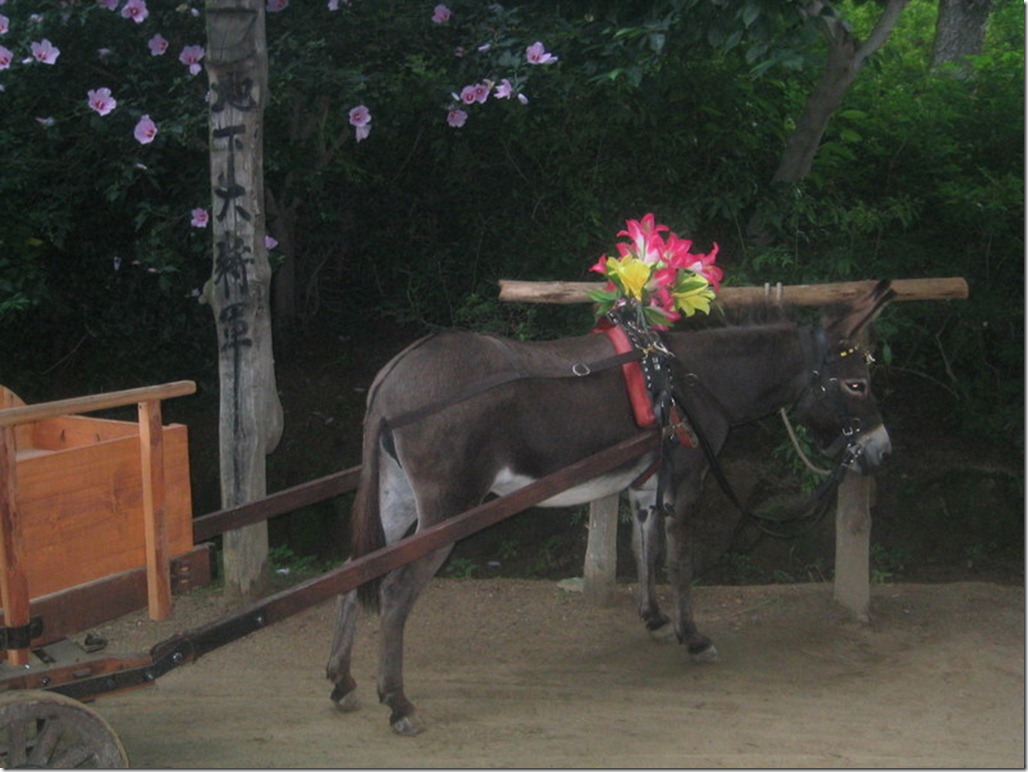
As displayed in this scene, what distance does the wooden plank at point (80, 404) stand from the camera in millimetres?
3410

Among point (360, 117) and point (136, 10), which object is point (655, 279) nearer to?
point (360, 117)

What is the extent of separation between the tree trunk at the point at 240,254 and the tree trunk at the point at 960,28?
6.80m

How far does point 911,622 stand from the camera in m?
5.81

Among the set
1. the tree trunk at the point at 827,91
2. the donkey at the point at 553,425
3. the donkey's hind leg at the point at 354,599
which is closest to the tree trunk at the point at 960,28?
the tree trunk at the point at 827,91

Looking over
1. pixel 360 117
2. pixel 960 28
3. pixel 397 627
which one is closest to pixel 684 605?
pixel 397 627

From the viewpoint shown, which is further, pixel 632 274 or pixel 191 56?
pixel 191 56

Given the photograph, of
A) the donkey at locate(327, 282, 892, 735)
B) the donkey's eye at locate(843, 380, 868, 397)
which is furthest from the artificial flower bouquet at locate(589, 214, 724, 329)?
the donkey's eye at locate(843, 380, 868, 397)

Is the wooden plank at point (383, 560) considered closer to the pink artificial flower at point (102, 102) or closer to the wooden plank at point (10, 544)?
the wooden plank at point (10, 544)

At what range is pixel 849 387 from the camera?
5.12 m

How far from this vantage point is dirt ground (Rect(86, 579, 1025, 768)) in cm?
428

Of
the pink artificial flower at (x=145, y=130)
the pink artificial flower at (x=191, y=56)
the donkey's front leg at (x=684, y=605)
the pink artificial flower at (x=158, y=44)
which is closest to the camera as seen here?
the donkey's front leg at (x=684, y=605)

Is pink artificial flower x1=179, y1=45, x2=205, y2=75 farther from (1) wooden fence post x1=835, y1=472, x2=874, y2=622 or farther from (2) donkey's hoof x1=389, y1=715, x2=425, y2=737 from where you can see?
(1) wooden fence post x1=835, y1=472, x2=874, y2=622

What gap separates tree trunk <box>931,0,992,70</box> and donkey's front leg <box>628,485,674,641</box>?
20.9ft

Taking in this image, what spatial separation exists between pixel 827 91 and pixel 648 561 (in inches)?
135
